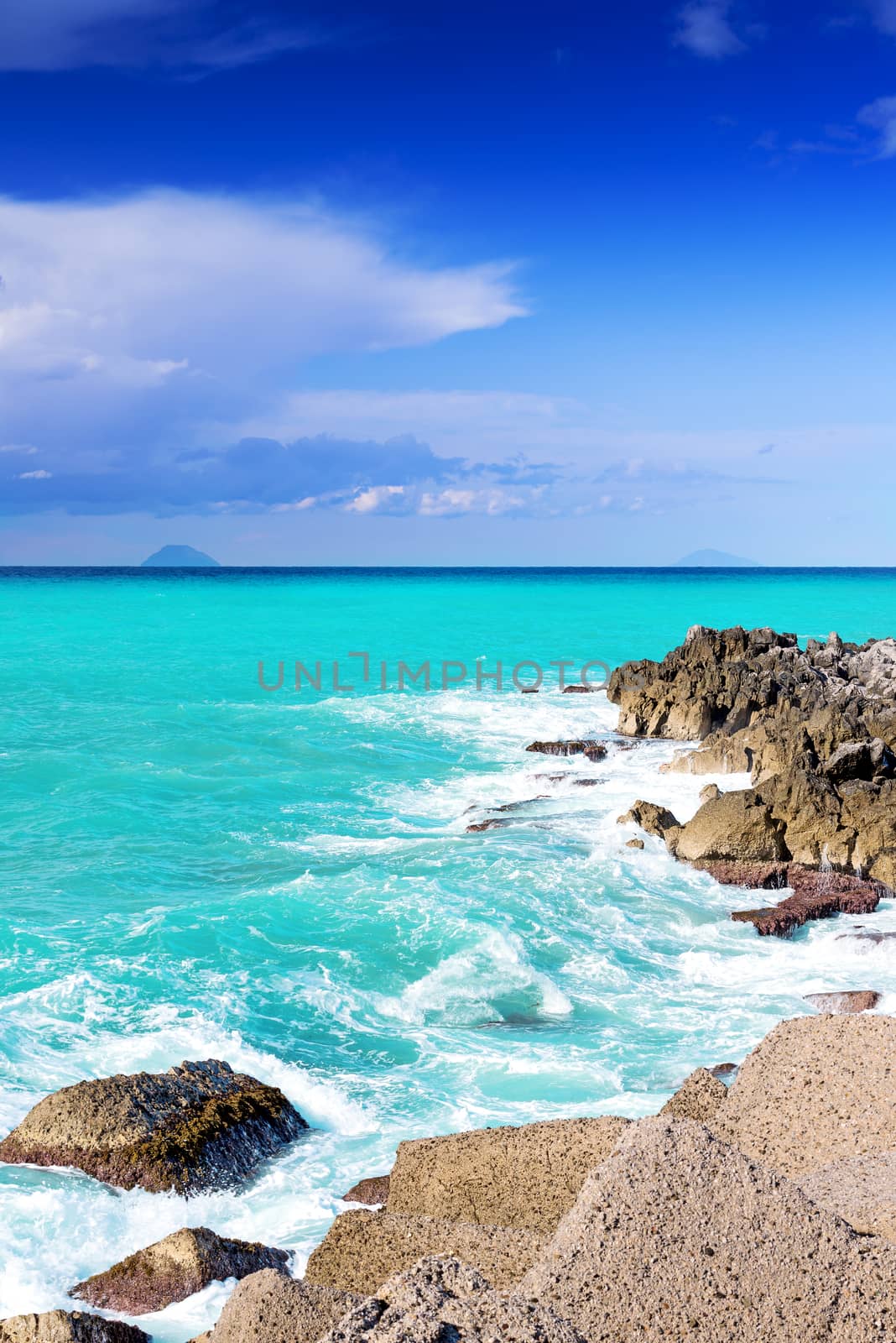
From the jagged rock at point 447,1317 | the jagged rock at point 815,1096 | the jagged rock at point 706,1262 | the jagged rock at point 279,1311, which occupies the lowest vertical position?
the jagged rock at point 279,1311

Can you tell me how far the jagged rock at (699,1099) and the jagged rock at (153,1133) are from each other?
11.6ft

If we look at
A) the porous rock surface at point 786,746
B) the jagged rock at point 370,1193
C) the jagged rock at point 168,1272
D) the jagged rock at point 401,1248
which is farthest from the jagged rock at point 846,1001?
the jagged rock at point 168,1272

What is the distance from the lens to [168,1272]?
6750 mm

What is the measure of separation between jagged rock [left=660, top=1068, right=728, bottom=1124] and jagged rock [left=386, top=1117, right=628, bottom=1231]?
457 mm

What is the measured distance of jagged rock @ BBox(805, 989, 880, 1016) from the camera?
11.6 metres

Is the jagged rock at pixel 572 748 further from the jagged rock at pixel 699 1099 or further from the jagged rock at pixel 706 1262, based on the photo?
the jagged rock at pixel 706 1262

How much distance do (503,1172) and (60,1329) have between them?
283cm

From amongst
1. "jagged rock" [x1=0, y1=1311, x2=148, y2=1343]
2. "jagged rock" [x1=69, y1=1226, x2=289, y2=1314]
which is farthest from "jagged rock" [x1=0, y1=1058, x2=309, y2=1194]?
"jagged rock" [x1=0, y1=1311, x2=148, y2=1343]

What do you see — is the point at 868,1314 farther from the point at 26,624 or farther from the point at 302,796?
the point at 26,624

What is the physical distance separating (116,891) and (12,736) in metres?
14.7

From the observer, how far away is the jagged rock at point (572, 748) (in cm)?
2605

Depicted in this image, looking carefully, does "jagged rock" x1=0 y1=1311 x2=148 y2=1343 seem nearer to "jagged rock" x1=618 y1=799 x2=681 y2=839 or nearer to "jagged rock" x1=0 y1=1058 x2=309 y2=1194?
"jagged rock" x1=0 y1=1058 x2=309 y2=1194

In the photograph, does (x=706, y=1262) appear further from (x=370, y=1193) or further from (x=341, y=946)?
(x=341, y=946)

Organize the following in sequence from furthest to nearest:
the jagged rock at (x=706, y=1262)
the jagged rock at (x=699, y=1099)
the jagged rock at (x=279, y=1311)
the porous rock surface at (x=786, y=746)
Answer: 1. the porous rock surface at (x=786, y=746)
2. the jagged rock at (x=699, y=1099)
3. the jagged rock at (x=279, y=1311)
4. the jagged rock at (x=706, y=1262)
